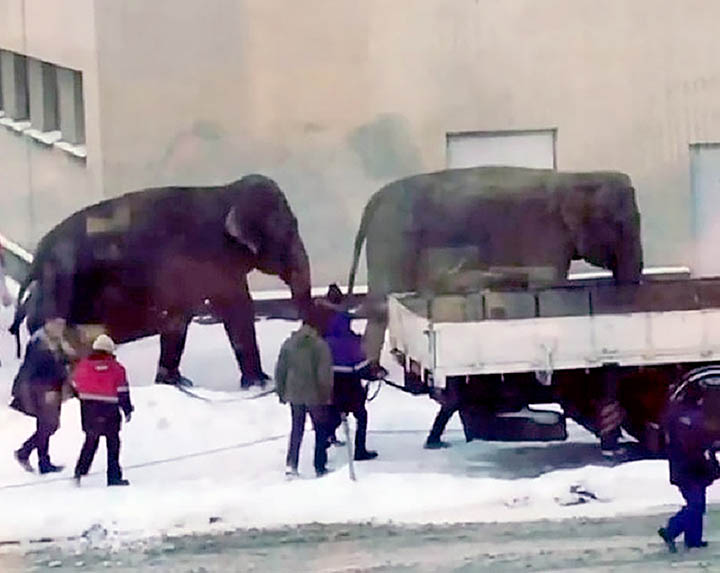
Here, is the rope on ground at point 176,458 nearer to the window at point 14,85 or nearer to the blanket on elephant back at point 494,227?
the blanket on elephant back at point 494,227

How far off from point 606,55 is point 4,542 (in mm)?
1071

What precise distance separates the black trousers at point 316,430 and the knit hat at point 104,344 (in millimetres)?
269

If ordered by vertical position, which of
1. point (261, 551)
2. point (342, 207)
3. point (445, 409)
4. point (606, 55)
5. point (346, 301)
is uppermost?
point (606, 55)

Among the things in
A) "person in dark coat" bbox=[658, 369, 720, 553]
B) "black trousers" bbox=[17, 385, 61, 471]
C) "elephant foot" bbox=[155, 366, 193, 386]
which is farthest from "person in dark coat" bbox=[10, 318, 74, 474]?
"person in dark coat" bbox=[658, 369, 720, 553]

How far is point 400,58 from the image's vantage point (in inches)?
77.2

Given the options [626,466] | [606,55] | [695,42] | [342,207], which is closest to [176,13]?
[342,207]

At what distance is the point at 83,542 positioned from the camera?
1.94 metres

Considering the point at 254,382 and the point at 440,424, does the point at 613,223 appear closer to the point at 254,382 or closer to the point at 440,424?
the point at 440,424

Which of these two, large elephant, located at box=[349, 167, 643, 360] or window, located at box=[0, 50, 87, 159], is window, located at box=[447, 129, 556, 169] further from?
window, located at box=[0, 50, 87, 159]

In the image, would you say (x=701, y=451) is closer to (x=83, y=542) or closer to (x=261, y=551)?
(x=261, y=551)

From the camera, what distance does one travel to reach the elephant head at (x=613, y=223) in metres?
2.03

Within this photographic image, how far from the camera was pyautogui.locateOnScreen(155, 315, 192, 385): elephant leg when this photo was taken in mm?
1991

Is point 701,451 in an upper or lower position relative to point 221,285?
lower

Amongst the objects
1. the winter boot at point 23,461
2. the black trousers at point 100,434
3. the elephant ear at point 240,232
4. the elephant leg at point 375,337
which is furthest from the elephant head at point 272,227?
the winter boot at point 23,461
